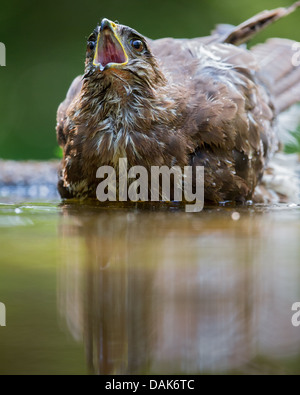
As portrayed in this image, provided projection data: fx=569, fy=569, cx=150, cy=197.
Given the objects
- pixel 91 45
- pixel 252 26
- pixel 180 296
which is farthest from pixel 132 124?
pixel 180 296

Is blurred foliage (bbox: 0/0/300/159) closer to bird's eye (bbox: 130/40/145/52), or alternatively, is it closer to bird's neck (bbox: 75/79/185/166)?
bird's neck (bbox: 75/79/185/166)

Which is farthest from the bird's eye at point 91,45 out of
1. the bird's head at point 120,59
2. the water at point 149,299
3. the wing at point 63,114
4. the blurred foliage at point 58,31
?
the blurred foliage at point 58,31

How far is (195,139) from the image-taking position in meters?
2.85

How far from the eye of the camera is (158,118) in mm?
2834

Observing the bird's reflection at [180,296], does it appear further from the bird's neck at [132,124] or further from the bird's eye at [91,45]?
the bird's eye at [91,45]

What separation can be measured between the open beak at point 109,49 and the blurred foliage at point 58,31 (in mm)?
4266

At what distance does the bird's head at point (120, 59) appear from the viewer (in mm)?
2617

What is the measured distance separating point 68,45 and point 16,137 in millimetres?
1358

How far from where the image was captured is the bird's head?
262 cm

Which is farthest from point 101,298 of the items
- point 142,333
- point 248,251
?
point 248,251

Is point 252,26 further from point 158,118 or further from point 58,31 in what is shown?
point 58,31

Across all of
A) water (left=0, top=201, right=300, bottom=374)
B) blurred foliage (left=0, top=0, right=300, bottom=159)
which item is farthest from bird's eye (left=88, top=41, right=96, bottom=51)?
blurred foliage (left=0, top=0, right=300, bottom=159)

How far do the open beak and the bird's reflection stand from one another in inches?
38.5

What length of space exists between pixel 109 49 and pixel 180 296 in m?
1.75
